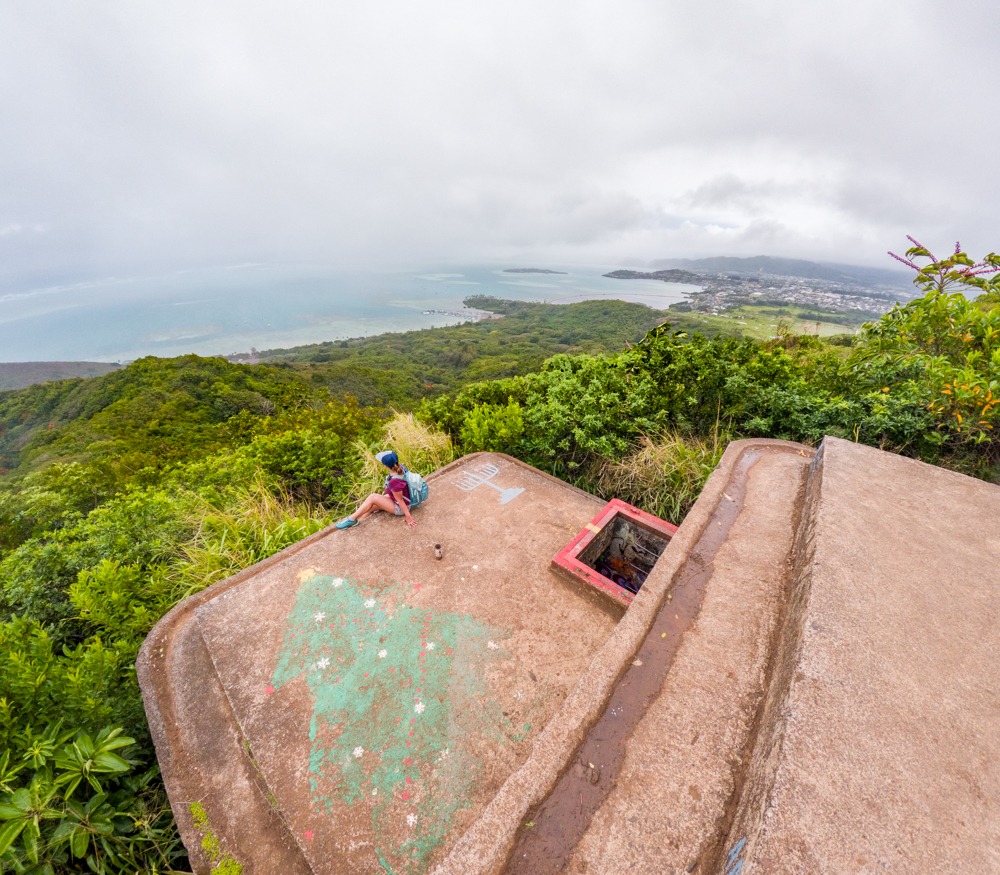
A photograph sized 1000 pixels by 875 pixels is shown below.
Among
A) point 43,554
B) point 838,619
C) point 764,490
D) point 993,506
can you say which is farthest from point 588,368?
point 43,554

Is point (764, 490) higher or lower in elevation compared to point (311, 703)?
higher

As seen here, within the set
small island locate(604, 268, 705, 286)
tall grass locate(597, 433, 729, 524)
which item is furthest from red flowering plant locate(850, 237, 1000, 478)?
small island locate(604, 268, 705, 286)

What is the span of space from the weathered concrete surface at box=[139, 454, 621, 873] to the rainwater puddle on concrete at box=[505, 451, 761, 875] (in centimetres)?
69

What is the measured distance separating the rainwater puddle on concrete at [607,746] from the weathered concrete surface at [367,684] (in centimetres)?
69

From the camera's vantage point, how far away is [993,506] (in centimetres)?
255

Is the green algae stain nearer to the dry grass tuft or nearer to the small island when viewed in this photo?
the dry grass tuft

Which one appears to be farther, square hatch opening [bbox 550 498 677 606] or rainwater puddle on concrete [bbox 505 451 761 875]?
square hatch opening [bbox 550 498 677 606]

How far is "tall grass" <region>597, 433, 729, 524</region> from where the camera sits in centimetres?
419

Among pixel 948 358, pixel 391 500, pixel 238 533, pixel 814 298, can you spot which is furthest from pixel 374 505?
pixel 814 298

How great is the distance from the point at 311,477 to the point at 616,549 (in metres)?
4.11

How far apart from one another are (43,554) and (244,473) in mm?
1891

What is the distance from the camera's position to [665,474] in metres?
4.31

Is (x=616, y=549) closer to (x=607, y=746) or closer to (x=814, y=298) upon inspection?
(x=607, y=746)

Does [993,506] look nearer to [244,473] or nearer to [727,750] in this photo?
[727,750]
